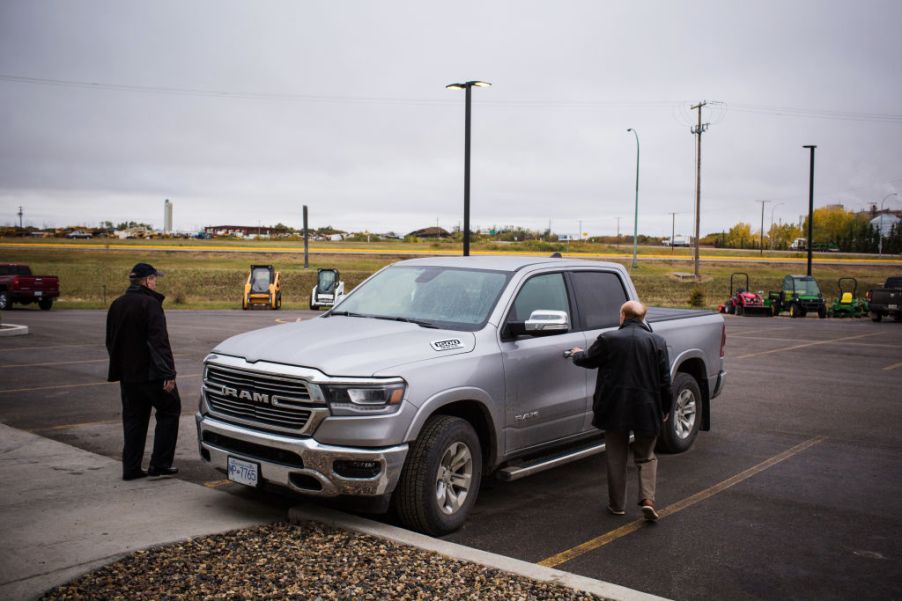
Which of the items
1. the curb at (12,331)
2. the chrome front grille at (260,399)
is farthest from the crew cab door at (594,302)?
the curb at (12,331)

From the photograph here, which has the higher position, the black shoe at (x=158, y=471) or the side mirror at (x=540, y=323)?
the side mirror at (x=540, y=323)

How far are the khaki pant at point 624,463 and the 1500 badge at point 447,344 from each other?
55.5 inches

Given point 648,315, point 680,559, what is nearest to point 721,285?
point 648,315

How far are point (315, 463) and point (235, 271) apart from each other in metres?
54.0

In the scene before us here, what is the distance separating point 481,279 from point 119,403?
6.29 m

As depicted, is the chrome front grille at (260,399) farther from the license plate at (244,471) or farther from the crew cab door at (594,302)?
the crew cab door at (594,302)

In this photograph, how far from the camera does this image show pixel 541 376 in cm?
645

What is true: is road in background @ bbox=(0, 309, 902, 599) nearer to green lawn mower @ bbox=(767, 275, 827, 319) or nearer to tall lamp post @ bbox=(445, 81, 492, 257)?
tall lamp post @ bbox=(445, 81, 492, 257)

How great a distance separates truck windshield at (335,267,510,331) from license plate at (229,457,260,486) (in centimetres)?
170

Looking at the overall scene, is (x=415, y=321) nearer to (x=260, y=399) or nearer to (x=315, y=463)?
(x=260, y=399)

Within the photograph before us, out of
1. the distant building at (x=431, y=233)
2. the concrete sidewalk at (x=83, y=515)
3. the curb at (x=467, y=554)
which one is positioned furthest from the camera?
the distant building at (x=431, y=233)

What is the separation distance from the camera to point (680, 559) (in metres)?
5.29

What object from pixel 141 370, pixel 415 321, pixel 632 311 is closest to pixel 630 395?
pixel 632 311

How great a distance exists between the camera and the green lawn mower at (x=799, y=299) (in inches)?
1405
